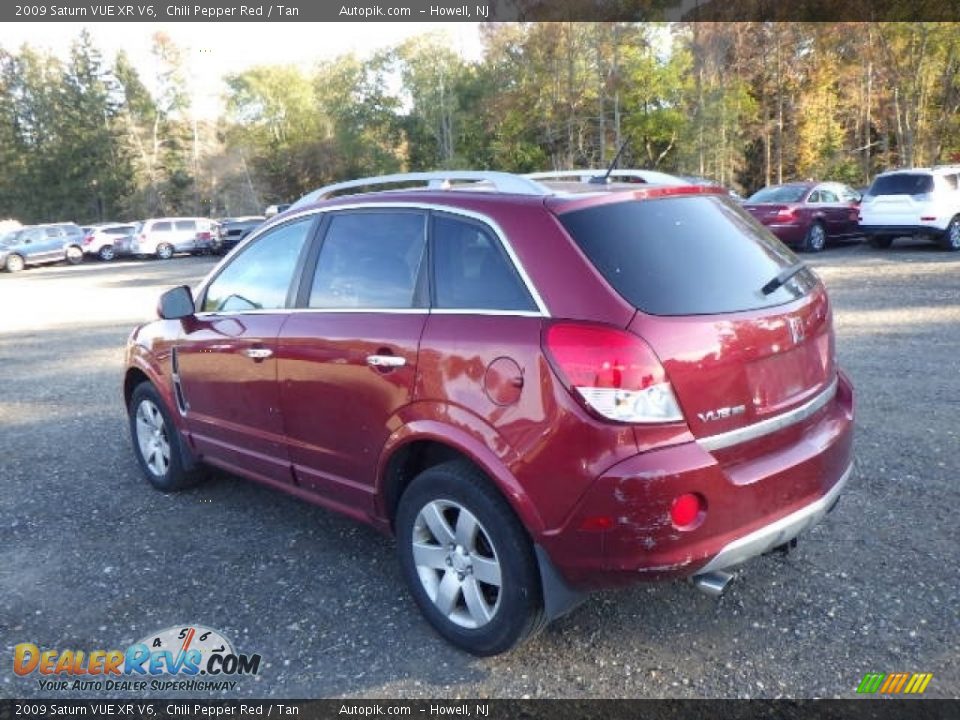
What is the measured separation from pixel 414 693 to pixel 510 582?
560 millimetres

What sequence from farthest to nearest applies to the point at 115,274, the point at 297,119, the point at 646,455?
1. the point at 297,119
2. the point at 115,274
3. the point at 646,455

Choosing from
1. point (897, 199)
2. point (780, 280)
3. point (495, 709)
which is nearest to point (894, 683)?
point (495, 709)

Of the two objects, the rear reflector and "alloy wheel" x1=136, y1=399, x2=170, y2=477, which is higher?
the rear reflector

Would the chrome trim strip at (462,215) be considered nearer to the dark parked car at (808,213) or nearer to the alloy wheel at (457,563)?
the alloy wheel at (457,563)

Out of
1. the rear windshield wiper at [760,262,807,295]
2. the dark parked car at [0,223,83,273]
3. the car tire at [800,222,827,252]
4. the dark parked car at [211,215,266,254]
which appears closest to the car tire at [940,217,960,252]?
the car tire at [800,222,827,252]

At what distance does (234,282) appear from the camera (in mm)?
4336

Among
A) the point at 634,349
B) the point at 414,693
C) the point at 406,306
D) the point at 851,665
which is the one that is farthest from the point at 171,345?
the point at 851,665

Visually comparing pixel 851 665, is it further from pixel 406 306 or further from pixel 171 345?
pixel 171 345

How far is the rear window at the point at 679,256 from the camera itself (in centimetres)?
275

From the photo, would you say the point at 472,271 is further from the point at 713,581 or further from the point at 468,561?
the point at 713,581

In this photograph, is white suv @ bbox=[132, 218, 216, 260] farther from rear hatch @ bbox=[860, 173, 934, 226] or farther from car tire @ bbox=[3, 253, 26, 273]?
rear hatch @ bbox=[860, 173, 934, 226]

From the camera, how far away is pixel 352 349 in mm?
3361

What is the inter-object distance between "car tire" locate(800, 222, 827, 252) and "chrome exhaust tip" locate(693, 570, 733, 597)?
16.7 meters

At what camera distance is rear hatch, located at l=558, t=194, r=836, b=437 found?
8.74 feet
